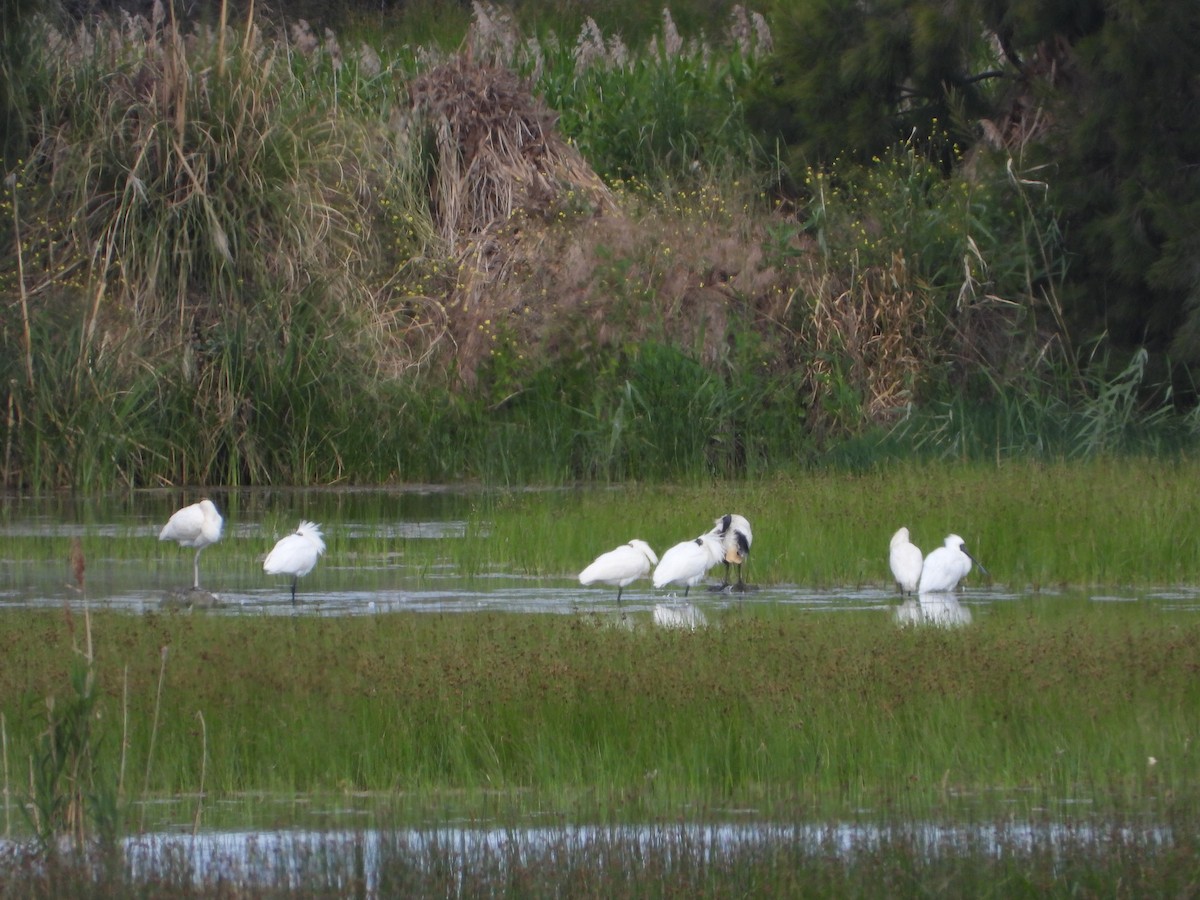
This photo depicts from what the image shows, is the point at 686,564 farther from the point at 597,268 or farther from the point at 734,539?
the point at 597,268

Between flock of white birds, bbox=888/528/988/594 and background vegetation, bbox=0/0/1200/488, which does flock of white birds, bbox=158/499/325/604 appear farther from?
background vegetation, bbox=0/0/1200/488

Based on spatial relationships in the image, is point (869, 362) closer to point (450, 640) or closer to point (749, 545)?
point (749, 545)

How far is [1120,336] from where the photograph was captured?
20062mm

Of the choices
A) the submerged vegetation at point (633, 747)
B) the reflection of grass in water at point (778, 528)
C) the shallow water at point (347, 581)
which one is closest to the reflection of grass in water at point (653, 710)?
the submerged vegetation at point (633, 747)

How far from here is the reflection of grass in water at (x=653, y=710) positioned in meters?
7.57

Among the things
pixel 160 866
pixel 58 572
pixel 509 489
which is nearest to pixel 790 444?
pixel 509 489

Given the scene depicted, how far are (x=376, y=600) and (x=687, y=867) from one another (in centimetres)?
623

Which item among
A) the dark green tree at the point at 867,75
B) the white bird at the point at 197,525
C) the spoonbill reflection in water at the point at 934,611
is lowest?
the spoonbill reflection in water at the point at 934,611

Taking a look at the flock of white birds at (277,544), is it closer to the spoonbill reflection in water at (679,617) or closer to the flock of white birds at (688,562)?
the flock of white birds at (688,562)

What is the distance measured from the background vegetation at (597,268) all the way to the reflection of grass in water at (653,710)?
26.7 feet

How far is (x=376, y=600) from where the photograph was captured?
12055 mm

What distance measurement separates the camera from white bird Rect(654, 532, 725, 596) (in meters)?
12.3

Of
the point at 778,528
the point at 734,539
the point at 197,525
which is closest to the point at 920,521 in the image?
the point at 778,528

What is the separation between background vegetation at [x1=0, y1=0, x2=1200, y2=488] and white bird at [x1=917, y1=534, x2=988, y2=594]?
5.72 meters
